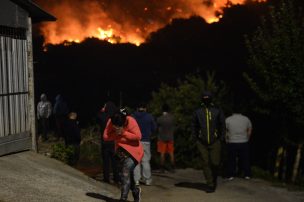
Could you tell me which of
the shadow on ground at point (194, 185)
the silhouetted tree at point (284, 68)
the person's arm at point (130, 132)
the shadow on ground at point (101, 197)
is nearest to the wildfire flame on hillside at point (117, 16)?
the silhouetted tree at point (284, 68)

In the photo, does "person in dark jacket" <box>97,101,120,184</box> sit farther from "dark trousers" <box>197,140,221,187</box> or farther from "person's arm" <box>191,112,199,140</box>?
"dark trousers" <box>197,140,221,187</box>

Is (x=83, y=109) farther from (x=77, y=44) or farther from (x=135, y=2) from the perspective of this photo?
(x=135, y=2)

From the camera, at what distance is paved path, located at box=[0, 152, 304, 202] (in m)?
9.96

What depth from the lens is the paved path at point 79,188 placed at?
996 cm

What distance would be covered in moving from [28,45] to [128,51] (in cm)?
2163

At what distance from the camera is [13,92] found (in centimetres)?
1273

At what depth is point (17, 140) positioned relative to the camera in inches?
502

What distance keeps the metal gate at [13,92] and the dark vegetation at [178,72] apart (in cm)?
621

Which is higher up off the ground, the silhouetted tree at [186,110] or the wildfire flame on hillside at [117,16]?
the wildfire flame on hillside at [117,16]

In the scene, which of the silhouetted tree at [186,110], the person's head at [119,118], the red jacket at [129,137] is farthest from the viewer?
the silhouetted tree at [186,110]

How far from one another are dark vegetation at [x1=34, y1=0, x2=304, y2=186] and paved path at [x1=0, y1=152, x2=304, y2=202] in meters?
3.83

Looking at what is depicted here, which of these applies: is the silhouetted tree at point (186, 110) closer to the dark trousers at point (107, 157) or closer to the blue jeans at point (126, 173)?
the dark trousers at point (107, 157)

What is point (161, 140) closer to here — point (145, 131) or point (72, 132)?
point (145, 131)

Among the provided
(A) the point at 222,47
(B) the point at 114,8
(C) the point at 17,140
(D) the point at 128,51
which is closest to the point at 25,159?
(C) the point at 17,140
